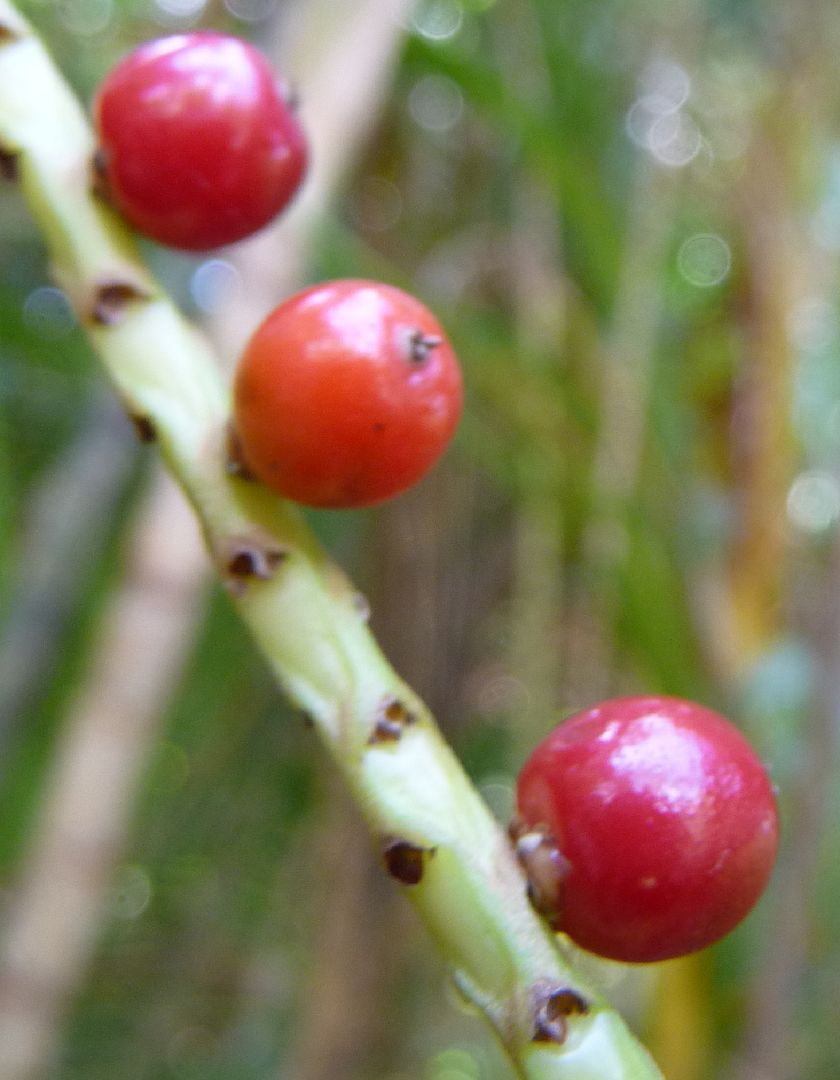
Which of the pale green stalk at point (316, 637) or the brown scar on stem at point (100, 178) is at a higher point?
the brown scar on stem at point (100, 178)

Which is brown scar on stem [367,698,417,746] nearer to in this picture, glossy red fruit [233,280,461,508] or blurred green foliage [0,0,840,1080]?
glossy red fruit [233,280,461,508]

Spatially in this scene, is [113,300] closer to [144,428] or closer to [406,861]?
[144,428]

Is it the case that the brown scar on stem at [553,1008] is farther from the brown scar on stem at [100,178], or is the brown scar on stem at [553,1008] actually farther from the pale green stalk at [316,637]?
the brown scar on stem at [100,178]

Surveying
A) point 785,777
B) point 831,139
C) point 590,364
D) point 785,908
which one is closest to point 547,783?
point 785,908

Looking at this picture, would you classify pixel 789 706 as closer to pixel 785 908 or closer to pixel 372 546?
pixel 785 908

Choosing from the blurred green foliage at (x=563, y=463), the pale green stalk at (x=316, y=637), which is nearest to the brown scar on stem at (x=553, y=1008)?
the pale green stalk at (x=316, y=637)

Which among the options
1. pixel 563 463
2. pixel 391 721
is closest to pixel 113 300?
pixel 391 721
